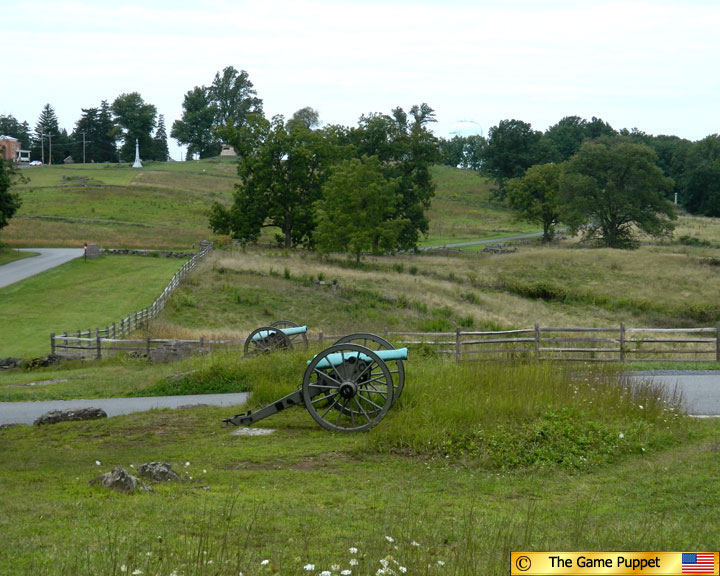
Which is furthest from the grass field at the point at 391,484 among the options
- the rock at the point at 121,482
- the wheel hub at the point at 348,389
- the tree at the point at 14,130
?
the tree at the point at 14,130

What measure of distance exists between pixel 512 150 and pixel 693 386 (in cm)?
11308

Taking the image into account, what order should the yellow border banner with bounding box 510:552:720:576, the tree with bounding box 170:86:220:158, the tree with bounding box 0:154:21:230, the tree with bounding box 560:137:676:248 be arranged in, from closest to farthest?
1. the yellow border banner with bounding box 510:552:720:576
2. the tree with bounding box 0:154:21:230
3. the tree with bounding box 560:137:676:248
4. the tree with bounding box 170:86:220:158

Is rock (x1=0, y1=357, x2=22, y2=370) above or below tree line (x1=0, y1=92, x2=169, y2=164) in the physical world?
below

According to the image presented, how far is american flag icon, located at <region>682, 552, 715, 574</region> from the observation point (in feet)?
17.5

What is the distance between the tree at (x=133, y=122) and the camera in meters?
146

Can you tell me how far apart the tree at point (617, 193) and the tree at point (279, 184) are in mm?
26740

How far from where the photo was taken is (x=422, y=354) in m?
20.7

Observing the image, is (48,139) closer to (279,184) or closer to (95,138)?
(95,138)

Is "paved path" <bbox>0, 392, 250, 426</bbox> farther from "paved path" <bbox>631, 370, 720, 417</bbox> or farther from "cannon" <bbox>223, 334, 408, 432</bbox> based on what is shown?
"paved path" <bbox>631, 370, 720, 417</bbox>

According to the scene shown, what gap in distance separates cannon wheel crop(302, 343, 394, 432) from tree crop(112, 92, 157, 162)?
13822 centimetres

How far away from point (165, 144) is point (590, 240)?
114m

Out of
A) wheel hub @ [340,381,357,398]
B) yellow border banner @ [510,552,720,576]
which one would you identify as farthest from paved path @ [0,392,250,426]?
yellow border banner @ [510,552,720,576]

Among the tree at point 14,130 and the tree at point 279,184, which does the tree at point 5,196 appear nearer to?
the tree at point 279,184

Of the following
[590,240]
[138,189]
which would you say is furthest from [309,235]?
[138,189]
